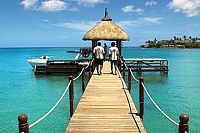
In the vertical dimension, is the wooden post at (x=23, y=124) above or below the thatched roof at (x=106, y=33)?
below

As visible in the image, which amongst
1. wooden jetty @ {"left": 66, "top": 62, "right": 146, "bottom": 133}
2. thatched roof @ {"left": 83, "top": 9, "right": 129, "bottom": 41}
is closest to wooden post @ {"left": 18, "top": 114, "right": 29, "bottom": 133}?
wooden jetty @ {"left": 66, "top": 62, "right": 146, "bottom": 133}

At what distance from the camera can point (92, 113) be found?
768 cm

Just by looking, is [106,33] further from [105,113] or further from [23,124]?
[23,124]

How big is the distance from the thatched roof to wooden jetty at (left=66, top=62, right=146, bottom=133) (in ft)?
27.4

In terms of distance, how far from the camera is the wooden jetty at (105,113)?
6.40 metres

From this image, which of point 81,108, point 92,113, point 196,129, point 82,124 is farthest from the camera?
point 196,129

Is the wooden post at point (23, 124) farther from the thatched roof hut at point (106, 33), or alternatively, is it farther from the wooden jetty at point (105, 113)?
the thatched roof hut at point (106, 33)

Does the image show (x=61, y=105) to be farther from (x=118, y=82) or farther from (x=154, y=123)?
(x=154, y=123)

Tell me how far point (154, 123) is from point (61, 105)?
5751mm

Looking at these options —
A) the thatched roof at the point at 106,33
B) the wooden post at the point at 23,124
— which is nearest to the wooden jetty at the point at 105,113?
the wooden post at the point at 23,124

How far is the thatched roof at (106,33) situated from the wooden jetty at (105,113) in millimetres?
8353

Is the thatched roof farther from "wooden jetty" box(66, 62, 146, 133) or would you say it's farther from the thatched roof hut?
"wooden jetty" box(66, 62, 146, 133)

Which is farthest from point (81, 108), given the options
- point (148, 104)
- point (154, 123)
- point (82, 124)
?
point (148, 104)

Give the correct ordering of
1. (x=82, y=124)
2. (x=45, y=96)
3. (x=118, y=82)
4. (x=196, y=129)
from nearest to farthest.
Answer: (x=82, y=124) → (x=196, y=129) → (x=118, y=82) → (x=45, y=96)
